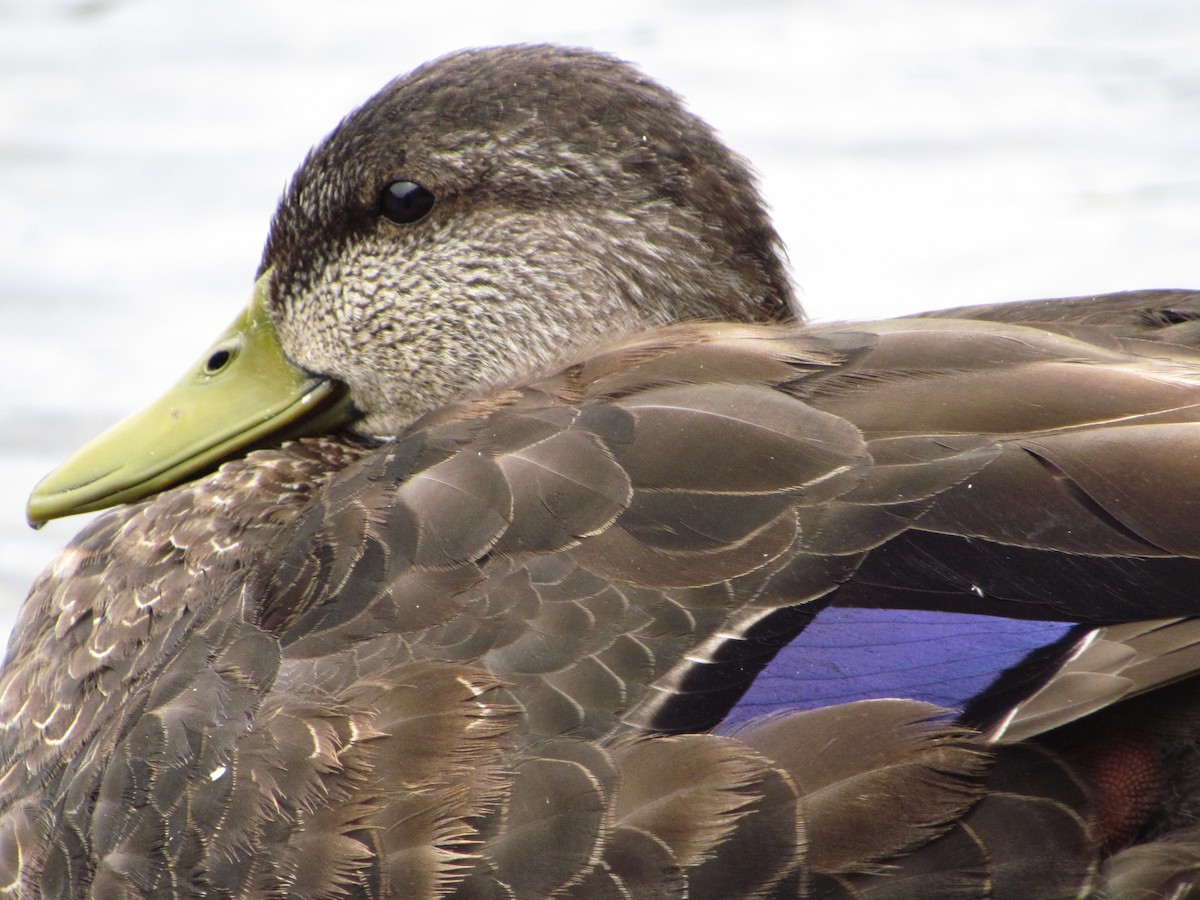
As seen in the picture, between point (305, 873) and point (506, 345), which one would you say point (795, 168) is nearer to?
point (506, 345)

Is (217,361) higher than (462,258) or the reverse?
the reverse

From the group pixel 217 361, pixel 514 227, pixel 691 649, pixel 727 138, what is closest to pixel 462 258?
pixel 514 227

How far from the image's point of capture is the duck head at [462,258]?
402 centimetres

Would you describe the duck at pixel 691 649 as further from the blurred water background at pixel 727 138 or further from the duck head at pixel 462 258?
the blurred water background at pixel 727 138

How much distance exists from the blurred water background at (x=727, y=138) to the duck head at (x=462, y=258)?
193 cm

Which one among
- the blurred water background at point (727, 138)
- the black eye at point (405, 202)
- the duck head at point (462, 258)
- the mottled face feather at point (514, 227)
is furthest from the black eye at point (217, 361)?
the blurred water background at point (727, 138)

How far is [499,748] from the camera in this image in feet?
10.1

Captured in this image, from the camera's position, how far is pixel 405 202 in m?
4.12

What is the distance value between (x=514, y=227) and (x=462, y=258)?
13cm

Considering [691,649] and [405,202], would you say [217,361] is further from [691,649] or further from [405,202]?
[691,649]

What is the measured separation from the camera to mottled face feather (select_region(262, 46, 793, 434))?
401 cm

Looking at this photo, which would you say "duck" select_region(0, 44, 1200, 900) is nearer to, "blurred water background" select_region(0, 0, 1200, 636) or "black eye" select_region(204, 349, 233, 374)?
"black eye" select_region(204, 349, 233, 374)

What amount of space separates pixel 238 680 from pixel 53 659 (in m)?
0.70

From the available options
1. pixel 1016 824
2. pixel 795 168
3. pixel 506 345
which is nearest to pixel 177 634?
pixel 506 345
